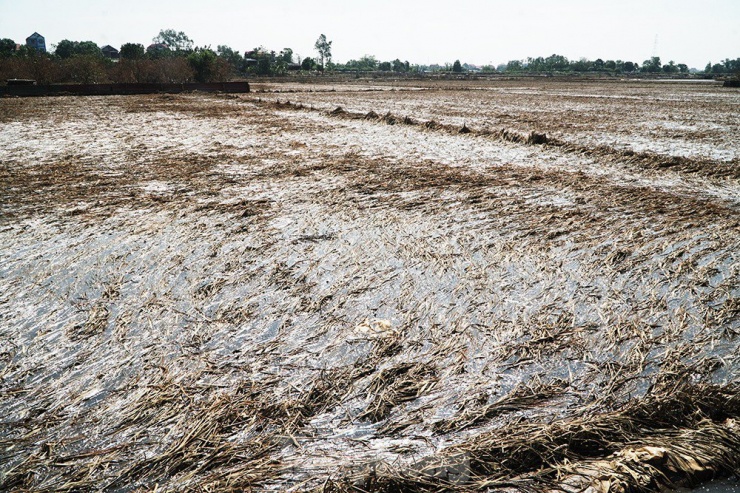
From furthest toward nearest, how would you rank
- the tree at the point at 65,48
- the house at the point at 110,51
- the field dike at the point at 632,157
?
the house at the point at 110,51, the tree at the point at 65,48, the field dike at the point at 632,157

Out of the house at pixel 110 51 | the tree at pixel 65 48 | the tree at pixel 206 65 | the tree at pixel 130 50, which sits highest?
the house at pixel 110 51

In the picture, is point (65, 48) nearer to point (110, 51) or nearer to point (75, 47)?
point (75, 47)

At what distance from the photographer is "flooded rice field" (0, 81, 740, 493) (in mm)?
1987

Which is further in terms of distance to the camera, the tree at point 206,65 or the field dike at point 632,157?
the tree at point 206,65

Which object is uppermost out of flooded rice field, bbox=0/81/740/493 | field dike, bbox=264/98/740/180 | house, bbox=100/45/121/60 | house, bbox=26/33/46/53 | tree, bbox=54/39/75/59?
house, bbox=26/33/46/53

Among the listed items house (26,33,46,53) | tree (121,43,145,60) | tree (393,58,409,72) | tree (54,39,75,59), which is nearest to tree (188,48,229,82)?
tree (121,43,145,60)

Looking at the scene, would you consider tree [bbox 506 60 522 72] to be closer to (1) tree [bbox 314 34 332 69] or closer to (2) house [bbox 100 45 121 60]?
(1) tree [bbox 314 34 332 69]

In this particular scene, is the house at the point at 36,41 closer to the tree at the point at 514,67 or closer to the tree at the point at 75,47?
the tree at the point at 75,47

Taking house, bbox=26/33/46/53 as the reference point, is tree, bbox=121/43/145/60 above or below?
below

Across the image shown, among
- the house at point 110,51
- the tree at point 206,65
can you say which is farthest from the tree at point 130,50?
the house at point 110,51

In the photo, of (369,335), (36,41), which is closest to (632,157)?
(369,335)

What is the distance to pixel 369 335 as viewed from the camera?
2.99m

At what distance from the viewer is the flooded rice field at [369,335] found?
1.99 meters

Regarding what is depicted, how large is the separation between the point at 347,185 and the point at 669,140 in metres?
9.13
